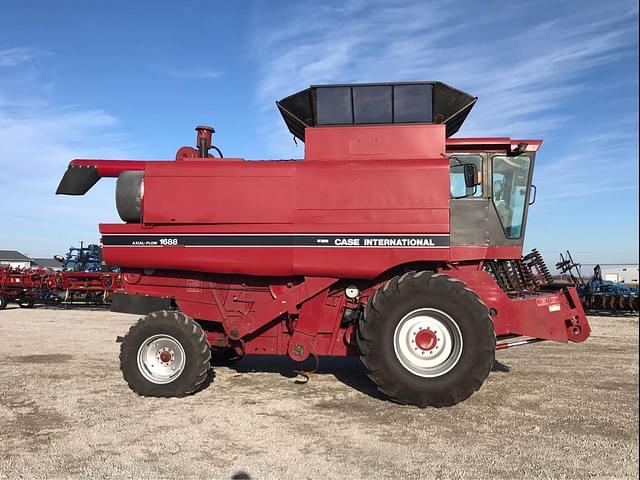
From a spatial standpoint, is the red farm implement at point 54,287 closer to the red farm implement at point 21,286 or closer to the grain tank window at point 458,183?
the red farm implement at point 21,286

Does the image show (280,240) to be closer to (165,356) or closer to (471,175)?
(165,356)

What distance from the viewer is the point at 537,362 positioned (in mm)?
8094

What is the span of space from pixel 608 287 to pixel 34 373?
815 inches

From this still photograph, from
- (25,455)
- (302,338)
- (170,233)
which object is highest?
(170,233)

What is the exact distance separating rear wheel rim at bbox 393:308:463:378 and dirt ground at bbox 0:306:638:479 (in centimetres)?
50

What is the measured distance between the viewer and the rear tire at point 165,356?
226 inches

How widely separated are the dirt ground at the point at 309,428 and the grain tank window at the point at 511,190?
2.15 metres

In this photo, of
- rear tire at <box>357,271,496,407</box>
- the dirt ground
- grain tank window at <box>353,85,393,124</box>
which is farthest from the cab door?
the dirt ground

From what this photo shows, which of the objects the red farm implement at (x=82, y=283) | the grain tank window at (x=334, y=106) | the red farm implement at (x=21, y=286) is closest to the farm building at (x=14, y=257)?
the red farm implement at (x=21, y=286)

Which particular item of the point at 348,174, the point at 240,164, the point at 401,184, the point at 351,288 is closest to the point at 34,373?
the point at 240,164

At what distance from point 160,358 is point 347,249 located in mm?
2638

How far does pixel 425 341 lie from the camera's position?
5.49 meters

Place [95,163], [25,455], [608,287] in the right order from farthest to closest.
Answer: [608,287] < [95,163] < [25,455]

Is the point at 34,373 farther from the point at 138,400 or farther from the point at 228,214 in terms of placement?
the point at 228,214
